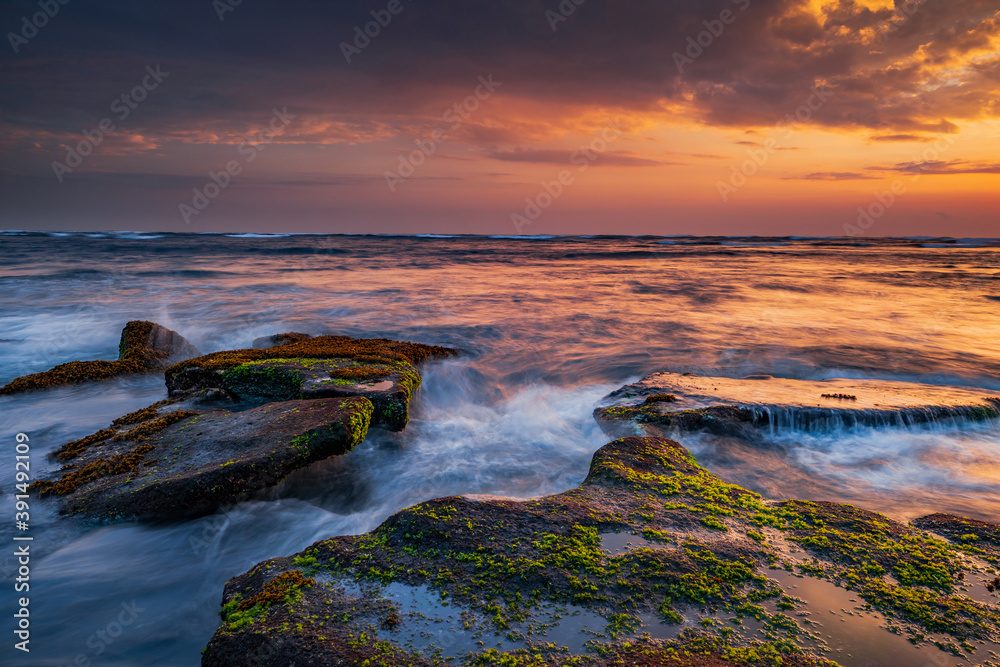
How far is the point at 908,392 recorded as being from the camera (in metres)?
6.76

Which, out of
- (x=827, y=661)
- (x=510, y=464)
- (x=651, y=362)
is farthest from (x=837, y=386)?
(x=827, y=661)

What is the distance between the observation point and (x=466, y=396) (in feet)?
26.7

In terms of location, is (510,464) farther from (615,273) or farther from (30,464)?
(615,273)

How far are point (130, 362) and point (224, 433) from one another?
14.9ft

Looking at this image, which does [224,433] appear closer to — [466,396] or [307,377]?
[307,377]

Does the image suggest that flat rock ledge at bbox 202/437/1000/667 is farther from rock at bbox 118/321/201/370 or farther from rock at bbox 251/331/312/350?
rock at bbox 118/321/201/370

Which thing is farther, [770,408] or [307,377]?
[307,377]

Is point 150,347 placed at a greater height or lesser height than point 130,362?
greater

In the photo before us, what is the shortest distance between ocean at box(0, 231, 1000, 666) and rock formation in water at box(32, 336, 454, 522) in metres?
0.26

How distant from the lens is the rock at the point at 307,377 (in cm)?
575

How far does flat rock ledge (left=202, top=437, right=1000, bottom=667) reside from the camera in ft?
7.81

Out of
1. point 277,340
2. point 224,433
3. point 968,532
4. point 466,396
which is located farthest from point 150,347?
point 968,532

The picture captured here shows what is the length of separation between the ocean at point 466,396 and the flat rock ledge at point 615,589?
112 cm

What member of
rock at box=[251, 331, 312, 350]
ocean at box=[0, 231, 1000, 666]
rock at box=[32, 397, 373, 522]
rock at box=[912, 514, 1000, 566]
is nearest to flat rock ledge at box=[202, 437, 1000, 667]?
rock at box=[912, 514, 1000, 566]
